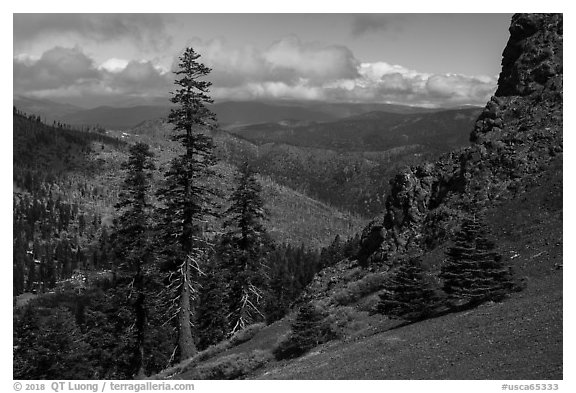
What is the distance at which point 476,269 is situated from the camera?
24641 mm

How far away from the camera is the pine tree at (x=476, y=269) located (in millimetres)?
24406

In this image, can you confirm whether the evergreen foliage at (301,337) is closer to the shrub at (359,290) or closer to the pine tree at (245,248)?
the shrub at (359,290)

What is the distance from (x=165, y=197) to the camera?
2581cm

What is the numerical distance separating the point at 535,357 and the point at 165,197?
19.3m

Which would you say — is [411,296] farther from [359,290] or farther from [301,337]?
[359,290]

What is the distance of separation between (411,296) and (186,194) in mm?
14349

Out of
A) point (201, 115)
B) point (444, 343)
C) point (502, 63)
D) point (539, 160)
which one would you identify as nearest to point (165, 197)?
point (201, 115)

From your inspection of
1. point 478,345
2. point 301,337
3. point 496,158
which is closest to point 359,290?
point 301,337

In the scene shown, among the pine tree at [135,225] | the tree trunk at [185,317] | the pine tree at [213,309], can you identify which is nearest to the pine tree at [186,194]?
the tree trunk at [185,317]

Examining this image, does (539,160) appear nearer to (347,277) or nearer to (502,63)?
(502,63)

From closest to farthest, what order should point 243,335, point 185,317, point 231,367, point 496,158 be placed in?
point 231,367, point 185,317, point 243,335, point 496,158

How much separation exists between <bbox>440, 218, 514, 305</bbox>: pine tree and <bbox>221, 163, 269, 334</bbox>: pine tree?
16.6 metres

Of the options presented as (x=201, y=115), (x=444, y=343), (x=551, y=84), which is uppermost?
(x=551, y=84)

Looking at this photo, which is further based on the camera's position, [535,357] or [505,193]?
[505,193]
